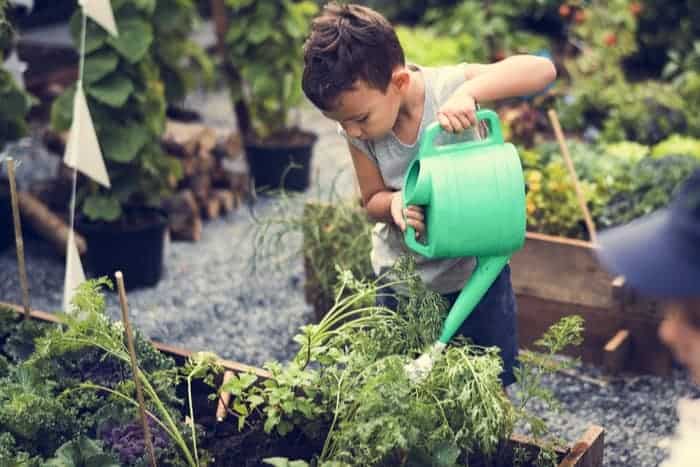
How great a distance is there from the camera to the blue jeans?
2.68 metres

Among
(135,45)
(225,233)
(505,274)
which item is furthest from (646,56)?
(505,274)

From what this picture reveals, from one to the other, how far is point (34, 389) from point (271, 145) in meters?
3.03

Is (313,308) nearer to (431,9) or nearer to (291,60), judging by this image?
(291,60)

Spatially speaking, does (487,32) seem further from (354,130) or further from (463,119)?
(463,119)

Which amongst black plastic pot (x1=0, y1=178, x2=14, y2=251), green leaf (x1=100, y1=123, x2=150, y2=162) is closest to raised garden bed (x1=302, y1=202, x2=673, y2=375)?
green leaf (x1=100, y1=123, x2=150, y2=162)

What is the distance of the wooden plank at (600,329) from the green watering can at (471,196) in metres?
1.54

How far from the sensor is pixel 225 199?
206 inches

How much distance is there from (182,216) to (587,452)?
2.96 metres

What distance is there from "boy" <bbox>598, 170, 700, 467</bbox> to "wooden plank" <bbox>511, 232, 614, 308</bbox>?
1.90 m

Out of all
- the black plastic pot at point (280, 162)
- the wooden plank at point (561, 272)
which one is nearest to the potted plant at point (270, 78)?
the black plastic pot at point (280, 162)

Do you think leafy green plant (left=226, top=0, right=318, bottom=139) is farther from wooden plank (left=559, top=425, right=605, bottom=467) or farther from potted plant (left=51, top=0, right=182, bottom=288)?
wooden plank (left=559, top=425, right=605, bottom=467)

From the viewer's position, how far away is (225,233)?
5.04m

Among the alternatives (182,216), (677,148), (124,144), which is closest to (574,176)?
(677,148)

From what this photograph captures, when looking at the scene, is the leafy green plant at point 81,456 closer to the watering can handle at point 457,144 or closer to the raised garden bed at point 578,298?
the watering can handle at point 457,144
